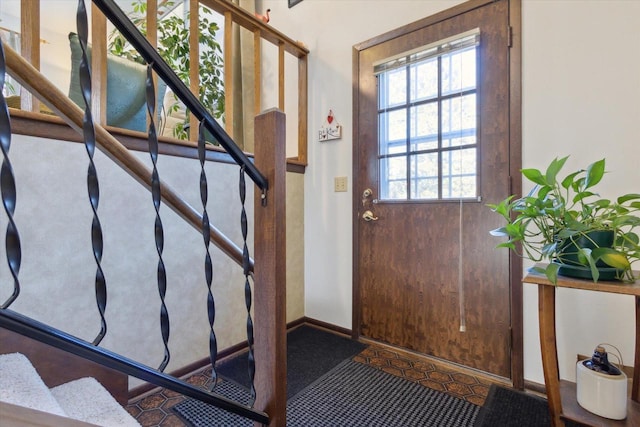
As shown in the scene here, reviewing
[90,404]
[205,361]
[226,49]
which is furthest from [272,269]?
[226,49]

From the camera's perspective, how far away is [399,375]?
1.73 metres

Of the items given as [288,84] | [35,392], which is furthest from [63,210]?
[288,84]

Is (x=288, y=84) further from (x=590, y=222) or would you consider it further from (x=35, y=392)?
(x=35, y=392)

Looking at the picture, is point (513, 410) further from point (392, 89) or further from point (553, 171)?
point (392, 89)

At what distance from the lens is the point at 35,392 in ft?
2.76

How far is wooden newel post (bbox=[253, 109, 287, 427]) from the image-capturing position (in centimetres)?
93

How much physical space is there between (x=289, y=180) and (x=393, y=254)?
96 cm

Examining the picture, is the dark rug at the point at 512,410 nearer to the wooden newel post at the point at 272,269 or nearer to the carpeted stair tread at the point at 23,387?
the wooden newel post at the point at 272,269

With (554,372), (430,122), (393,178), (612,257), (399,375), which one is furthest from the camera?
(393,178)

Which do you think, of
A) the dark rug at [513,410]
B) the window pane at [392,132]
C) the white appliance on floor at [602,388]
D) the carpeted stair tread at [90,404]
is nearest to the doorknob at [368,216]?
the window pane at [392,132]

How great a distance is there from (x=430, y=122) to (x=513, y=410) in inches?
61.2

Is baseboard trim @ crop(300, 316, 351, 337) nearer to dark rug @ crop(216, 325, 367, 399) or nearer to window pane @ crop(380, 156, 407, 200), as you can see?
dark rug @ crop(216, 325, 367, 399)

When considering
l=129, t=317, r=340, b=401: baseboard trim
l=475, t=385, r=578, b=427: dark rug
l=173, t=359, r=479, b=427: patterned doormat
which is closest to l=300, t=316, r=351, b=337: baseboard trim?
l=129, t=317, r=340, b=401: baseboard trim

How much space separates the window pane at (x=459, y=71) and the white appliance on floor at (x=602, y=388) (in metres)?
1.41
